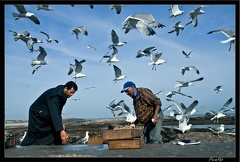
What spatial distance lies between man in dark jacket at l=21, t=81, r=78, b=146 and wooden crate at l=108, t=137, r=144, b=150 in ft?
2.96

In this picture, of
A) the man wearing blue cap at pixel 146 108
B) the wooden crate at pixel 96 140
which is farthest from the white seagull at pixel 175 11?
the wooden crate at pixel 96 140

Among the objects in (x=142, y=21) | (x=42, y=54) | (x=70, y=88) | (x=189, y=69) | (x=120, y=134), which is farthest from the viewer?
(x=189, y=69)

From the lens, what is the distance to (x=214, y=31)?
27.8ft

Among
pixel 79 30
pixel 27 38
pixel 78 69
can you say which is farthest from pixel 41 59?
pixel 79 30

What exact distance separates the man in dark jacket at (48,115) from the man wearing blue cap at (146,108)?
1105 mm

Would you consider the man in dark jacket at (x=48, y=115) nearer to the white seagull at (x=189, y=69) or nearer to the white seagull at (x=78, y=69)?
the white seagull at (x=78, y=69)

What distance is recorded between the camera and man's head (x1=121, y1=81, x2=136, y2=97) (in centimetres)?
678

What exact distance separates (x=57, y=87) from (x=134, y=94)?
141 centimetres

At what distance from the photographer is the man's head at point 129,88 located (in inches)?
267

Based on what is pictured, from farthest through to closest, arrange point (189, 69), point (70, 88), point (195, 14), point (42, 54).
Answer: point (189, 69)
point (42, 54)
point (195, 14)
point (70, 88)

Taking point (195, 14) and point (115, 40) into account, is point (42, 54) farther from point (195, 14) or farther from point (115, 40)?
point (195, 14)

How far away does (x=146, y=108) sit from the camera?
6867mm

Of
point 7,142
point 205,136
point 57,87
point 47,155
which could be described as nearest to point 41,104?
point 57,87

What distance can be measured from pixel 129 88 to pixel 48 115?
60.0 inches
